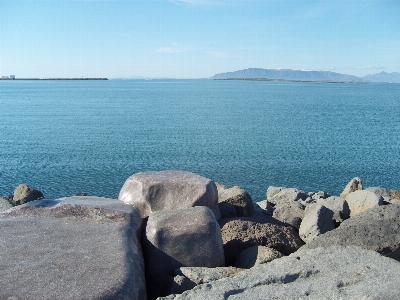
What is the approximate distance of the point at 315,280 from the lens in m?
7.04

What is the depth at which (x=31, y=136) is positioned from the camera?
39500mm

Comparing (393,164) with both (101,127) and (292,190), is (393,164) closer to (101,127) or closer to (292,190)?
(292,190)

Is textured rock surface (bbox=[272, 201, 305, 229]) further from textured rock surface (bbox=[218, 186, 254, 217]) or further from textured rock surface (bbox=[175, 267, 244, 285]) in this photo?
textured rock surface (bbox=[175, 267, 244, 285])

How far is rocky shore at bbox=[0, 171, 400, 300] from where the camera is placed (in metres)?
6.55

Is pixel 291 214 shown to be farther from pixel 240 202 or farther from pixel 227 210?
pixel 227 210

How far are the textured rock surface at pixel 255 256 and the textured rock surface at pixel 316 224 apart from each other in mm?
1920

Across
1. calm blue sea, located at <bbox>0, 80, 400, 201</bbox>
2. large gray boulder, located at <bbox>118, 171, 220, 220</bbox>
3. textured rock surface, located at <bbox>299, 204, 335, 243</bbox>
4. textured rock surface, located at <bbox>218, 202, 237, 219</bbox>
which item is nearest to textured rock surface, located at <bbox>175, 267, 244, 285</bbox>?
large gray boulder, located at <bbox>118, 171, 220, 220</bbox>

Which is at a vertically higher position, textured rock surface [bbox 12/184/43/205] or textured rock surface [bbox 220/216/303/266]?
textured rock surface [bbox 220/216/303/266]

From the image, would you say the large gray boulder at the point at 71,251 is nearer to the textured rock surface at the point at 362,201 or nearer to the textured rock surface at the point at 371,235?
the textured rock surface at the point at 371,235

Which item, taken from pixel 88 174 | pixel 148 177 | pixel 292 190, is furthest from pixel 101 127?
pixel 148 177

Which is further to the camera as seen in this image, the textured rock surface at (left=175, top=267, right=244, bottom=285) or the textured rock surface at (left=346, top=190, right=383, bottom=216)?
the textured rock surface at (left=346, top=190, right=383, bottom=216)

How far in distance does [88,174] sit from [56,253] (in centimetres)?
1906

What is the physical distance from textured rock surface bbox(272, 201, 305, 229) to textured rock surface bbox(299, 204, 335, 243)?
1.93ft

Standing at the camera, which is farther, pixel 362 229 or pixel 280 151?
pixel 280 151
